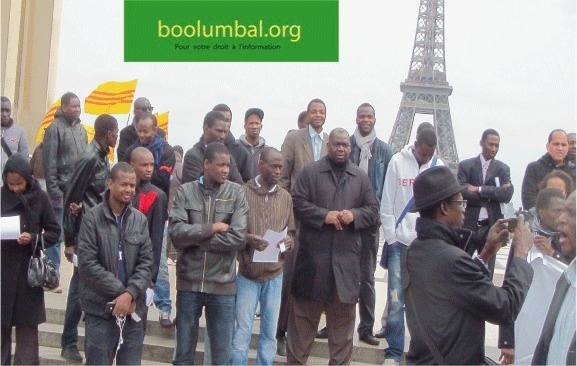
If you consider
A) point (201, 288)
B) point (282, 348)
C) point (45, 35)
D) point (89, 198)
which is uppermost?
point (45, 35)

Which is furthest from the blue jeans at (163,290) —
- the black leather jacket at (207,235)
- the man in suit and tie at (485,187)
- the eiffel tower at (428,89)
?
the eiffel tower at (428,89)

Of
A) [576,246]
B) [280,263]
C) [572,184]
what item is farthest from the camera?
[280,263]

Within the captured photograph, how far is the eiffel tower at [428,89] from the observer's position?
1321 inches

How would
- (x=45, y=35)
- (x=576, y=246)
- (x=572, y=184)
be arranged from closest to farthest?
(x=576, y=246)
(x=572, y=184)
(x=45, y=35)

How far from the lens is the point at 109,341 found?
5844 millimetres

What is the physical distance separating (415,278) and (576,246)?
71cm

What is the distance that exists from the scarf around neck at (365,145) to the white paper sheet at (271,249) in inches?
50.4

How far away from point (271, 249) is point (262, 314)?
20.4 inches

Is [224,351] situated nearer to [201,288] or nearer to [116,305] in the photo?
[201,288]

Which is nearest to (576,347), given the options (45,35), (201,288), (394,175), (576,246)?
(576,246)

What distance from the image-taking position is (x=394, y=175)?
24.3ft

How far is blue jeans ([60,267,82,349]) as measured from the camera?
7.07m

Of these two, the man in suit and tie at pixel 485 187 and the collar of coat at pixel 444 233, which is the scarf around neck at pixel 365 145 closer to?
the man in suit and tie at pixel 485 187

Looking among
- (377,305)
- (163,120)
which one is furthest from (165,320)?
(163,120)
